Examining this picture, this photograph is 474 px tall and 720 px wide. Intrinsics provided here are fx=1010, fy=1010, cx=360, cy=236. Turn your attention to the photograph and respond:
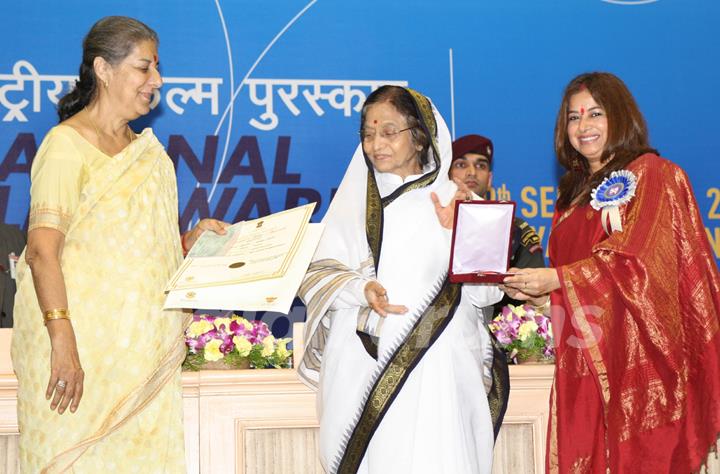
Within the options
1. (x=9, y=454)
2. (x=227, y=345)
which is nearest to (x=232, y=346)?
(x=227, y=345)

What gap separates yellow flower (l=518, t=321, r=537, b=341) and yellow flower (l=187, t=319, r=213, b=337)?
105cm

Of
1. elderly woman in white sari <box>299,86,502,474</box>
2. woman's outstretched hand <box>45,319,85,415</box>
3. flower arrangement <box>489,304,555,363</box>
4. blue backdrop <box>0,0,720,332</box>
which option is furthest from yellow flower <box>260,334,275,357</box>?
blue backdrop <box>0,0,720,332</box>

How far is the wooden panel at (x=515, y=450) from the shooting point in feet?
10.8

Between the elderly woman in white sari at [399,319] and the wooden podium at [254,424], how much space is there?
27 cm

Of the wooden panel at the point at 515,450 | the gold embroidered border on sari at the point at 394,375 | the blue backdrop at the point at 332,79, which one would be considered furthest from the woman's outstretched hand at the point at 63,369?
the blue backdrop at the point at 332,79

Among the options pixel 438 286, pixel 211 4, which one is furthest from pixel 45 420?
pixel 211 4

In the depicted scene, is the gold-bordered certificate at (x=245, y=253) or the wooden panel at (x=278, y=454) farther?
the wooden panel at (x=278, y=454)

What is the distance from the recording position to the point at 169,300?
8.53 feet

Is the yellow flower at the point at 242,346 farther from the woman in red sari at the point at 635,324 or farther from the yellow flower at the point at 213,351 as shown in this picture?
the woman in red sari at the point at 635,324

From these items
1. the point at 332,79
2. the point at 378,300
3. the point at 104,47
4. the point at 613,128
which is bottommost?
the point at 378,300

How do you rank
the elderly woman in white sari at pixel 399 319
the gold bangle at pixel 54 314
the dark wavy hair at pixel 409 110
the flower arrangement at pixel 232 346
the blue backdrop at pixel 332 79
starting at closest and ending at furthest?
the gold bangle at pixel 54 314 < the elderly woman in white sari at pixel 399 319 < the dark wavy hair at pixel 409 110 < the flower arrangement at pixel 232 346 < the blue backdrop at pixel 332 79

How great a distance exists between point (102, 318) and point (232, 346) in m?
0.82

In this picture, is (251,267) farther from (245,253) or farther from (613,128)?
(613,128)

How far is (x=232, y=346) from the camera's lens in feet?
11.2
